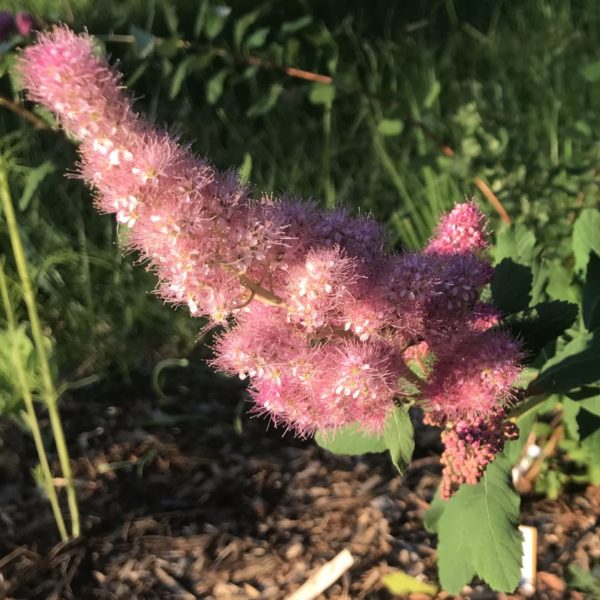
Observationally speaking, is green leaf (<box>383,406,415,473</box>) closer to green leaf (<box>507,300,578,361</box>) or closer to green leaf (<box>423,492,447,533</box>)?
green leaf (<box>507,300,578,361</box>)

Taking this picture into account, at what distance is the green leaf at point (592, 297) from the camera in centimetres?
128

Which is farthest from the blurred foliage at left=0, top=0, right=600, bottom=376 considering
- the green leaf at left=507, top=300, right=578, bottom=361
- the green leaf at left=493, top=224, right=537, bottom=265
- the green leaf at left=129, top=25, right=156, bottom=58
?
the green leaf at left=507, top=300, right=578, bottom=361

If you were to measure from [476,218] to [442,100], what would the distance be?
2.04 meters

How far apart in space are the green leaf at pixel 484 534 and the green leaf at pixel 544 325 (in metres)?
0.23

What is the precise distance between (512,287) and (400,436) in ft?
1.03

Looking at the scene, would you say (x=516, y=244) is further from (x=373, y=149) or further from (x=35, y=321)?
(x=373, y=149)

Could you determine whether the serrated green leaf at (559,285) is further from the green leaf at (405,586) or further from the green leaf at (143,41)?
the green leaf at (143,41)

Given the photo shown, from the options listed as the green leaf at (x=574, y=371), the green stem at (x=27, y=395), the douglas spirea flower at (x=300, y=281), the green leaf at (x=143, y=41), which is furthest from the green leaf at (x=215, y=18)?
the green leaf at (x=574, y=371)

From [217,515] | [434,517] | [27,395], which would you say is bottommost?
[217,515]

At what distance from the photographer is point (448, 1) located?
3.23 m

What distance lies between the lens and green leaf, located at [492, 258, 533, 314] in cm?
117

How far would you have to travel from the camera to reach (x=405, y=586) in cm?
145

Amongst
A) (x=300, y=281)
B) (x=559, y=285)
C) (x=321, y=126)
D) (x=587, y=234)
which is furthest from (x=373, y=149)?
(x=300, y=281)

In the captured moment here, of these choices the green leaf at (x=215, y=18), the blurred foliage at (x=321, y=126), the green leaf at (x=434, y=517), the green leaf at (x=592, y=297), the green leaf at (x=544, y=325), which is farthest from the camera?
the blurred foliage at (x=321, y=126)
